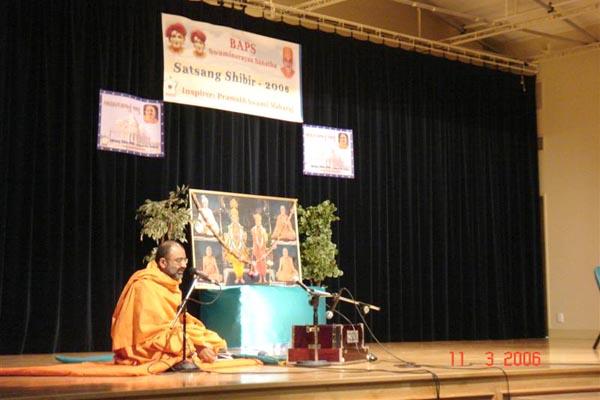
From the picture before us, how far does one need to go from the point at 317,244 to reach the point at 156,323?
3629 mm

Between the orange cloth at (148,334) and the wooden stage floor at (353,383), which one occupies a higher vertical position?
the orange cloth at (148,334)

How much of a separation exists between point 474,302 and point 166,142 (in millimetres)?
4524

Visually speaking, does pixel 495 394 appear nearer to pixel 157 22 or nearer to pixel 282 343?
pixel 282 343

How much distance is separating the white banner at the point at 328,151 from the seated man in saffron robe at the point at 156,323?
393 cm

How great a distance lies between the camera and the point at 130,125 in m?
8.05

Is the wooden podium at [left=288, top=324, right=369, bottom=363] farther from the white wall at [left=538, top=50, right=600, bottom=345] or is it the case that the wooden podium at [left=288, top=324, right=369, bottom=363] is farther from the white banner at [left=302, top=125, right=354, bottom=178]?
the white wall at [left=538, top=50, right=600, bottom=345]

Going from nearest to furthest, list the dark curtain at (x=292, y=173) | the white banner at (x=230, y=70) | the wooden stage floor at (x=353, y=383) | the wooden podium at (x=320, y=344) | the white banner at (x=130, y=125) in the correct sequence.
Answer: the wooden stage floor at (x=353, y=383), the wooden podium at (x=320, y=344), the dark curtain at (x=292, y=173), the white banner at (x=130, y=125), the white banner at (x=230, y=70)

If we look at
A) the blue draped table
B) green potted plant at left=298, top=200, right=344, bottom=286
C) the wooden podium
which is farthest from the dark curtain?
the wooden podium

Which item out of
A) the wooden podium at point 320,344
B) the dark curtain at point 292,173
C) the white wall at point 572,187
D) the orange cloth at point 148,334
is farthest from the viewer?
the white wall at point 572,187

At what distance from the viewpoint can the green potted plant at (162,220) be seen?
7.69 m

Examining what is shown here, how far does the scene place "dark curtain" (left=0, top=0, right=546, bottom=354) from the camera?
24.5ft

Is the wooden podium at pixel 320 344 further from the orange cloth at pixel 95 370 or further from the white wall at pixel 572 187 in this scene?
the white wall at pixel 572 187

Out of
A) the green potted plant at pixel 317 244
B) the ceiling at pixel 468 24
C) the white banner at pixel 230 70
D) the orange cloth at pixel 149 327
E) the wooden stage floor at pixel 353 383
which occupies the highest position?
the ceiling at pixel 468 24

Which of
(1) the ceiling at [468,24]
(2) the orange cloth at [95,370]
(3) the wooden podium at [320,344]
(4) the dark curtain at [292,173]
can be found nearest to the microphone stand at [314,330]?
(3) the wooden podium at [320,344]
